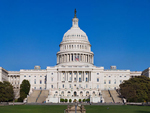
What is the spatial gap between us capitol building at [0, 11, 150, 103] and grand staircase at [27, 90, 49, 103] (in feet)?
39.5

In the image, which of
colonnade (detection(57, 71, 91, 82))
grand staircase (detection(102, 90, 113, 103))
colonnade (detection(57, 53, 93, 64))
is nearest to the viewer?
grand staircase (detection(102, 90, 113, 103))

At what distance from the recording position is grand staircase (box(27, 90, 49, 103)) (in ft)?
399

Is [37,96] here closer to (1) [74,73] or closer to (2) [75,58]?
(1) [74,73]

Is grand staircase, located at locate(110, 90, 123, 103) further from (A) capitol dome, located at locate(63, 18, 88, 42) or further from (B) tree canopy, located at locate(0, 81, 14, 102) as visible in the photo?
(A) capitol dome, located at locate(63, 18, 88, 42)

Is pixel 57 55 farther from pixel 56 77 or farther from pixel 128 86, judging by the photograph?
pixel 128 86

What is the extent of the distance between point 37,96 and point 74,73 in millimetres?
33364

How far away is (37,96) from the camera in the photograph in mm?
129250

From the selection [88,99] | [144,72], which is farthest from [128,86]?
[144,72]

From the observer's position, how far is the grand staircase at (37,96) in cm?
12162

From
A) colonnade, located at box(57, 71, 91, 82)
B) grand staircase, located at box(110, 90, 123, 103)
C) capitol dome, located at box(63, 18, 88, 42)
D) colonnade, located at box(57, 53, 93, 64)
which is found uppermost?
capitol dome, located at box(63, 18, 88, 42)

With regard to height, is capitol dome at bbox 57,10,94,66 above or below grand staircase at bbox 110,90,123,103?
above

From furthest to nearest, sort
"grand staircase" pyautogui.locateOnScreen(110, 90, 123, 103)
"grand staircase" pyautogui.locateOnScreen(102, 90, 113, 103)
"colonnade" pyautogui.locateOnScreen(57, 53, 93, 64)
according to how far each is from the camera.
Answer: "colonnade" pyautogui.locateOnScreen(57, 53, 93, 64) < "grand staircase" pyautogui.locateOnScreen(102, 90, 113, 103) < "grand staircase" pyautogui.locateOnScreen(110, 90, 123, 103)

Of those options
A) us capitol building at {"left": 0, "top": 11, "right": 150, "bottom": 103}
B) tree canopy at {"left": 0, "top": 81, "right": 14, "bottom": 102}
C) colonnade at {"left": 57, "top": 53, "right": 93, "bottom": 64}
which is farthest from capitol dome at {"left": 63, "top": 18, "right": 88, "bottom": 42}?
tree canopy at {"left": 0, "top": 81, "right": 14, "bottom": 102}

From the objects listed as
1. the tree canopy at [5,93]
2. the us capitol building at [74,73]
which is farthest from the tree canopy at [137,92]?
the tree canopy at [5,93]
